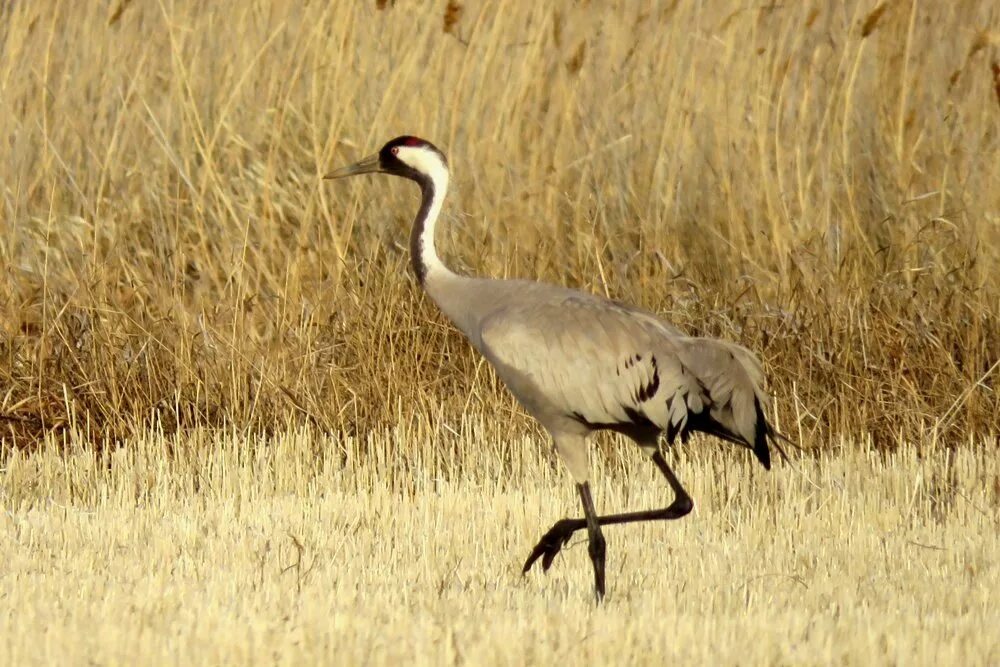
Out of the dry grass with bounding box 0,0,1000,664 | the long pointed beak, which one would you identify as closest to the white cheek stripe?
the long pointed beak

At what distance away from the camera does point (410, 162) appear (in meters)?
5.85

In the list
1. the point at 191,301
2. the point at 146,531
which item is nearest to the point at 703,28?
the point at 191,301

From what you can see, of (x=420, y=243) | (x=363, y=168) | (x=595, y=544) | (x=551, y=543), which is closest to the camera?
(x=595, y=544)

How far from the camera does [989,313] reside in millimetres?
6629

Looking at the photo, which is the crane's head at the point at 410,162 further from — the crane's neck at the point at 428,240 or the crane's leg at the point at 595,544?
the crane's leg at the point at 595,544

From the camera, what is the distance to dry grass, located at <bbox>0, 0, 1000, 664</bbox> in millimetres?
5922

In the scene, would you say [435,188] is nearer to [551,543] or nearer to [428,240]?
[428,240]

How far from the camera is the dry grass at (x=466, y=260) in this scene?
233 inches

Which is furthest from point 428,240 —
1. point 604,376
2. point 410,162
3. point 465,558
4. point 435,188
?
point 465,558

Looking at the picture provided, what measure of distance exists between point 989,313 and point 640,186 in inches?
60.0

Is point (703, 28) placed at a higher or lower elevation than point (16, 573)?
higher

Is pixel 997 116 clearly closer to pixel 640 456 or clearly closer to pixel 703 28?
pixel 703 28

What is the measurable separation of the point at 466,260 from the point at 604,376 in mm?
2034

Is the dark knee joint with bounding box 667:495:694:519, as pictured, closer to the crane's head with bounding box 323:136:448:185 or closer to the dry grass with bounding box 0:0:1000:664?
the dry grass with bounding box 0:0:1000:664
